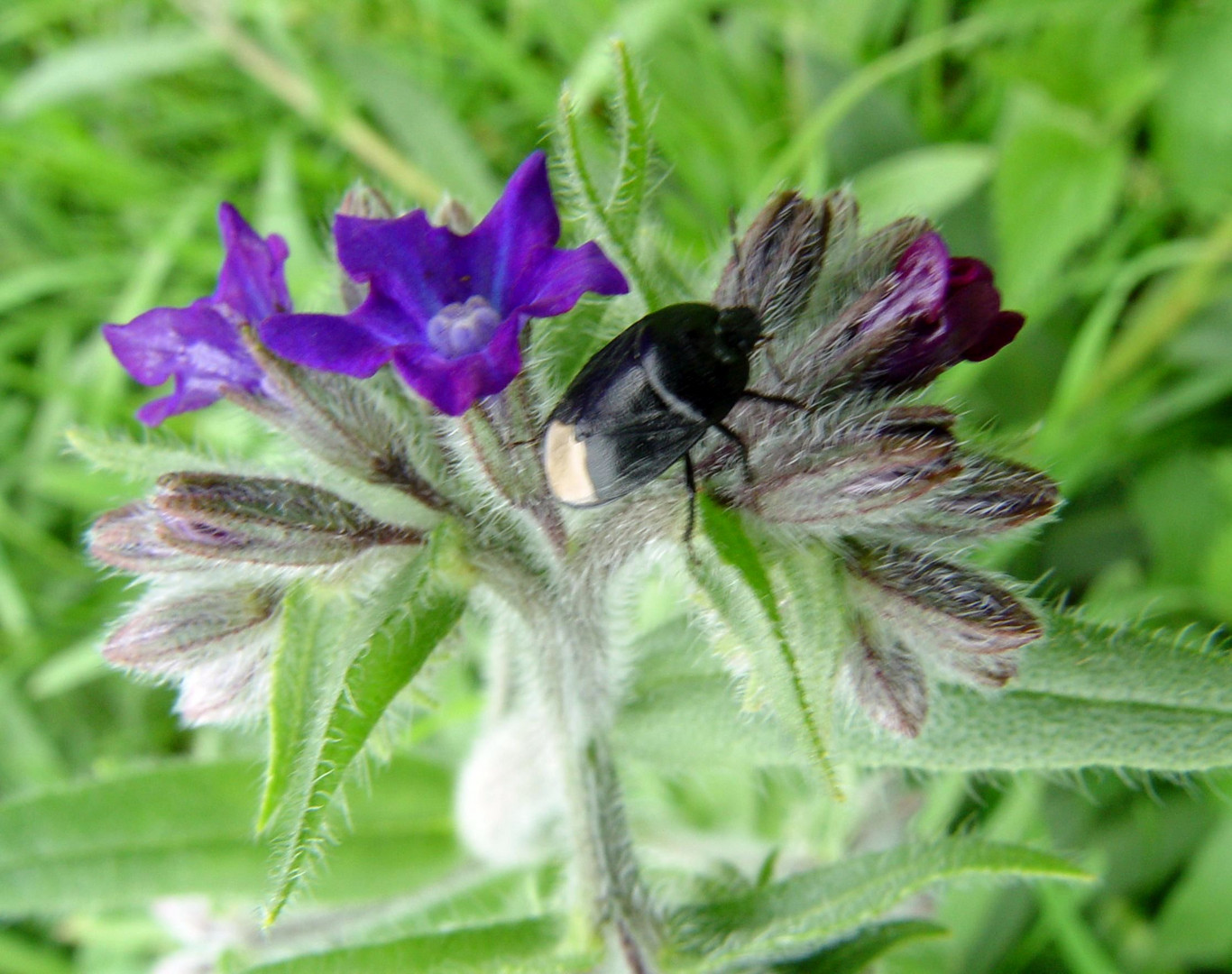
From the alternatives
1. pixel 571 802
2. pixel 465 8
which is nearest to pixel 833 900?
pixel 571 802

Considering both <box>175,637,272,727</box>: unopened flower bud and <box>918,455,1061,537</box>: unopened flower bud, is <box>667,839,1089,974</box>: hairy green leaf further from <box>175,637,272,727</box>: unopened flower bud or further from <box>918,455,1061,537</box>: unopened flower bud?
<box>175,637,272,727</box>: unopened flower bud

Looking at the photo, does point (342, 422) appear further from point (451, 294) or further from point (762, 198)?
point (762, 198)

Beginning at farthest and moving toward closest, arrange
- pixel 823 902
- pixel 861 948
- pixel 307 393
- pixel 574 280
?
1. pixel 861 948
2. pixel 823 902
3. pixel 307 393
4. pixel 574 280

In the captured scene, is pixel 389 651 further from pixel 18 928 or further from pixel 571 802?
pixel 18 928

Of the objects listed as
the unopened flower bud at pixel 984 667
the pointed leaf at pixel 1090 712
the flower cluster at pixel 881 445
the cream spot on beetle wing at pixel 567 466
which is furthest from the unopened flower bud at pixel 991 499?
the cream spot on beetle wing at pixel 567 466

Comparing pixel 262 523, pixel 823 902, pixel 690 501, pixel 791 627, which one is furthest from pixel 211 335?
pixel 823 902

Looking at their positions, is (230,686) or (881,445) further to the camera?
(230,686)
